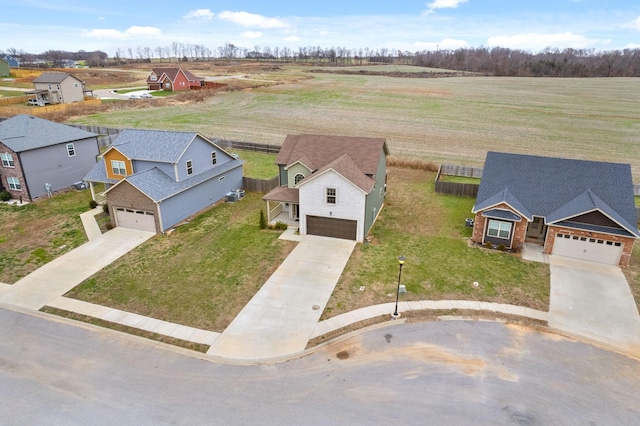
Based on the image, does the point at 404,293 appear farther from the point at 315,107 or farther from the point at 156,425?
the point at 315,107

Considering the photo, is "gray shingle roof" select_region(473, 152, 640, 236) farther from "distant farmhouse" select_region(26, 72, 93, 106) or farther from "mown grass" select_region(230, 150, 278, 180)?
"distant farmhouse" select_region(26, 72, 93, 106)

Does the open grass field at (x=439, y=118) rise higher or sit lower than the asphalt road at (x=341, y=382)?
higher

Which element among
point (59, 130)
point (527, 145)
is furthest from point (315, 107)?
point (59, 130)

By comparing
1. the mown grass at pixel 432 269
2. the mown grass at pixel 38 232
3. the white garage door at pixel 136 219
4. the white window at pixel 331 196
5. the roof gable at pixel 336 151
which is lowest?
the mown grass at pixel 432 269

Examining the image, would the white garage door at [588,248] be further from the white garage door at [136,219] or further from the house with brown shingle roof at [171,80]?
the house with brown shingle roof at [171,80]

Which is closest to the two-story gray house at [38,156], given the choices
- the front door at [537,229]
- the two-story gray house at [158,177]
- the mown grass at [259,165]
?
the two-story gray house at [158,177]

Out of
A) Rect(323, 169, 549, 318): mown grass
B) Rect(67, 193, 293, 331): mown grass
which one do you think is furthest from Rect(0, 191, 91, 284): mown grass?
Rect(323, 169, 549, 318): mown grass
